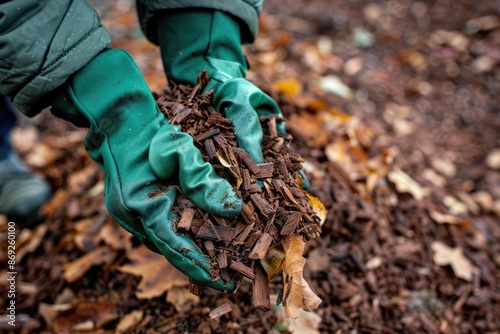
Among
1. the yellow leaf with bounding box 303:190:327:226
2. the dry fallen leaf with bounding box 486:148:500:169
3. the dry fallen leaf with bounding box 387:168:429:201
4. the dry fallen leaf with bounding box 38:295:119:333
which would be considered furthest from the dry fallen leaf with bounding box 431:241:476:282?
the dry fallen leaf with bounding box 38:295:119:333

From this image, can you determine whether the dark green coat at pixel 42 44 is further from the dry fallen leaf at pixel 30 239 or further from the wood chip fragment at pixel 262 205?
the dry fallen leaf at pixel 30 239

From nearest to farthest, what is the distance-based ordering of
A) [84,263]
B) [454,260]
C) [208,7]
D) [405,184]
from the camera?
[208,7]
[84,263]
[454,260]
[405,184]

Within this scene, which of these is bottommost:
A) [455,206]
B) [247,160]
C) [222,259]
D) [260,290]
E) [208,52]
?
[455,206]

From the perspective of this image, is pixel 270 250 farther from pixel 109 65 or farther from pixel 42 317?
pixel 42 317

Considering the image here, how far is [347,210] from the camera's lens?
2.27 meters

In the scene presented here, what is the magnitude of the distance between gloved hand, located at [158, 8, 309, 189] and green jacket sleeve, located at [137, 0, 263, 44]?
0.10 feet

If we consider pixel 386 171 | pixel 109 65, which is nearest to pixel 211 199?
pixel 109 65

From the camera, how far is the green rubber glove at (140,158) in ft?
4.68

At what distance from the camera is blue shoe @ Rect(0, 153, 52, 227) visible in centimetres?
257

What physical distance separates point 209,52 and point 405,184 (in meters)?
1.47

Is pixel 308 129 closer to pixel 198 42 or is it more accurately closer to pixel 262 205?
pixel 198 42

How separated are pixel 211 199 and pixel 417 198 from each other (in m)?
1.66

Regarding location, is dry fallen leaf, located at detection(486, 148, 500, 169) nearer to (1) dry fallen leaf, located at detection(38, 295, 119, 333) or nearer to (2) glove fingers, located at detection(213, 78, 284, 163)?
(2) glove fingers, located at detection(213, 78, 284, 163)

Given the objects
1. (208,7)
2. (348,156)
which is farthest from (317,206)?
(348,156)
